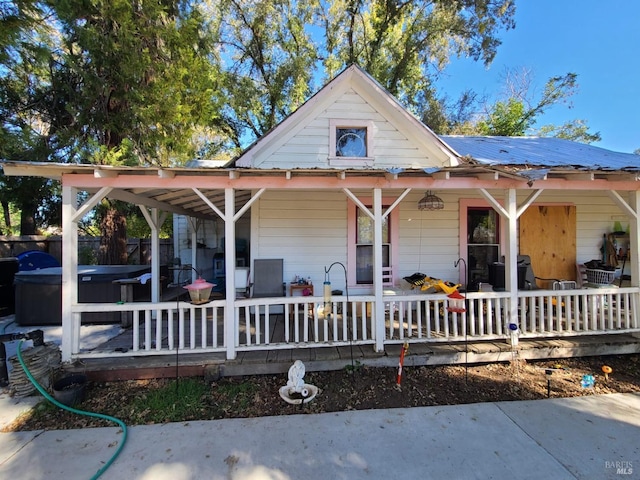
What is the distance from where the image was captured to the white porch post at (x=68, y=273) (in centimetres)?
394

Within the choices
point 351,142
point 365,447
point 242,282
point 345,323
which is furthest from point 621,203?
point 242,282

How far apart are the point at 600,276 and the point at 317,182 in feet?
20.4

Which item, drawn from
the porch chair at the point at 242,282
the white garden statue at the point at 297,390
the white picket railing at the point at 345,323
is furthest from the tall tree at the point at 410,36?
the white garden statue at the point at 297,390

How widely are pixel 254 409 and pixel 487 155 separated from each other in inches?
257

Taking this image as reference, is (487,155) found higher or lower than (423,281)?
higher

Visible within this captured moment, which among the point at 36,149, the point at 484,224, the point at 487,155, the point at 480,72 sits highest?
the point at 480,72

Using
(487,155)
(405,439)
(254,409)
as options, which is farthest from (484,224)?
(254,409)

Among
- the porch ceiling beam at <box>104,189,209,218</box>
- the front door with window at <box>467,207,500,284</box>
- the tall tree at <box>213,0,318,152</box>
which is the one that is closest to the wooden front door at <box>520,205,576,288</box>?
the front door with window at <box>467,207,500,284</box>

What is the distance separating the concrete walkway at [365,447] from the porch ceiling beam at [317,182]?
2.76 metres

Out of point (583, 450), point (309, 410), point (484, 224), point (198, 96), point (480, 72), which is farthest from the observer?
point (480, 72)

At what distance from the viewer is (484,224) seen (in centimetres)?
668

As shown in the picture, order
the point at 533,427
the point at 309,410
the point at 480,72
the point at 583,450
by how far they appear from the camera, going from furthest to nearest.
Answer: the point at 480,72
the point at 309,410
the point at 533,427
the point at 583,450

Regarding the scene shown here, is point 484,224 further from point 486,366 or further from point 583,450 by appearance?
point 583,450

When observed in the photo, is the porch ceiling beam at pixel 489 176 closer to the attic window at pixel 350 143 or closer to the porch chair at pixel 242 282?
the attic window at pixel 350 143
